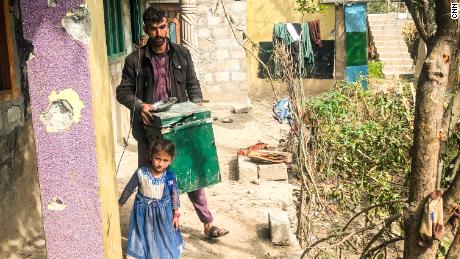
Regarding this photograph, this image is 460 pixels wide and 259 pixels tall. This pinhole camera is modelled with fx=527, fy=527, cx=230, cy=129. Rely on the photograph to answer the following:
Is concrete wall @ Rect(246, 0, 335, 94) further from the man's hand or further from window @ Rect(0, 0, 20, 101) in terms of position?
the man's hand

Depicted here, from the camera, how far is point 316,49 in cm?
1341

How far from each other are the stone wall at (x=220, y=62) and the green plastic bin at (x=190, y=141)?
7.66 metres

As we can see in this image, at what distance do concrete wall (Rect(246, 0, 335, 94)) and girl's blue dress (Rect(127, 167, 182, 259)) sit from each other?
32.4ft

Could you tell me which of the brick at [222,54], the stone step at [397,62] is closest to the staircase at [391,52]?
the stone step at [397,62]

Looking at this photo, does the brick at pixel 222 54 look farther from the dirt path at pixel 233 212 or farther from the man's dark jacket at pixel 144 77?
the man's dark jacket at pixel 144 77

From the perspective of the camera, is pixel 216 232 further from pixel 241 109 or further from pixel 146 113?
pixel 241 109

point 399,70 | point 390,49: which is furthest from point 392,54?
point 399,70

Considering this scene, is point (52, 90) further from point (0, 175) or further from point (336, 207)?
point (336, 207)

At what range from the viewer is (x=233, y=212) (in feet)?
16.5

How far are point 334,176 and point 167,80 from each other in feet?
9.58

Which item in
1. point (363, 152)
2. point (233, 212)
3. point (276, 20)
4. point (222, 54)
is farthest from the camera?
point (276, 20)

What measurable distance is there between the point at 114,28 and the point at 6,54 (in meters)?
3.47

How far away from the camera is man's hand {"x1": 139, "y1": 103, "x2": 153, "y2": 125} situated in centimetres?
366

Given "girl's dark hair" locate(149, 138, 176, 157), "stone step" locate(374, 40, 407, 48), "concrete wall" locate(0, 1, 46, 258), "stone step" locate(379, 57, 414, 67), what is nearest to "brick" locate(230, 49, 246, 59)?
"stone step" locate(379, 57, 414, 67)
